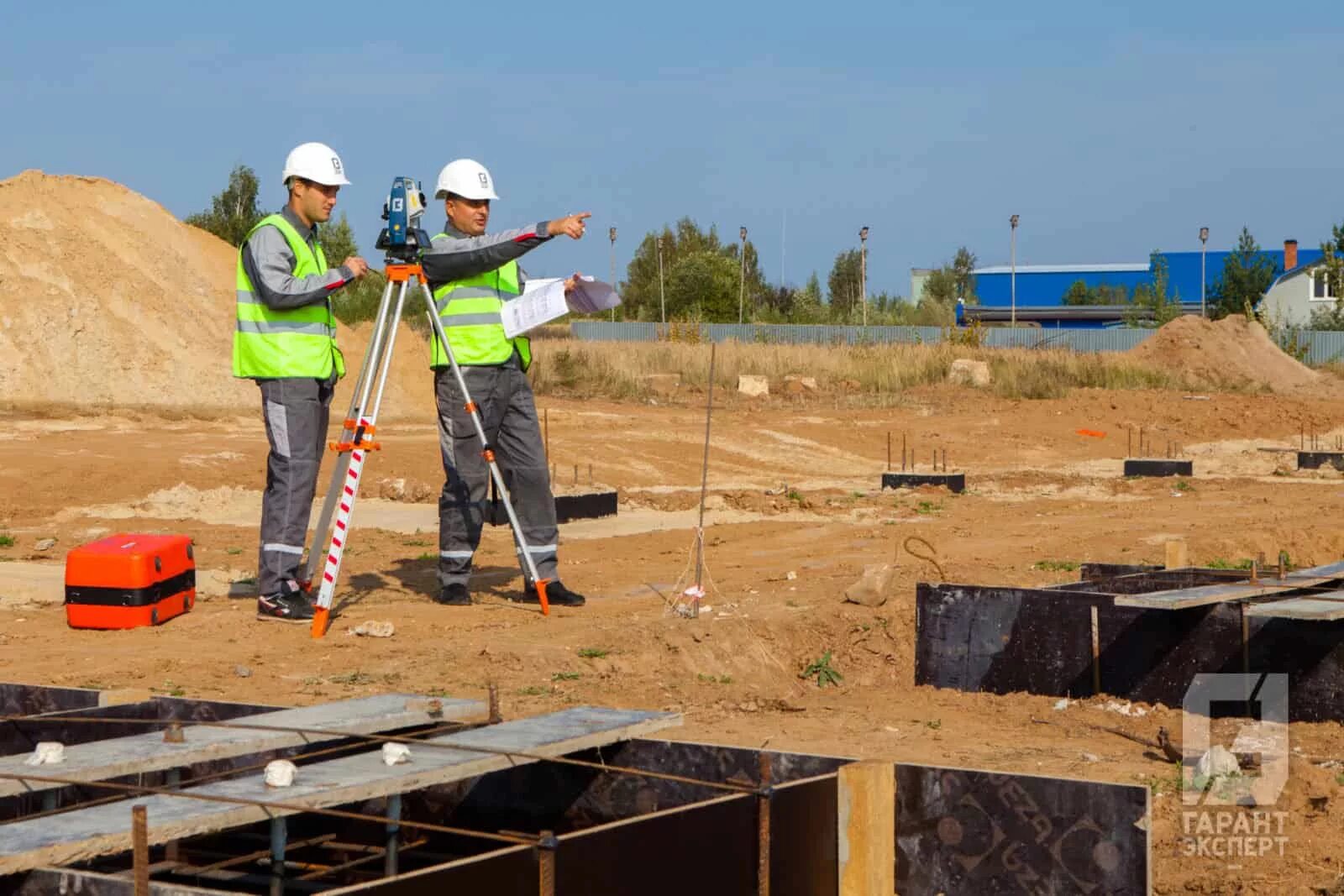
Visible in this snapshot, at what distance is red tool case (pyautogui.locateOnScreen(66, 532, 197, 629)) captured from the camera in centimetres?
897

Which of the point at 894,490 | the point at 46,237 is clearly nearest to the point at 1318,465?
the point at 894,490

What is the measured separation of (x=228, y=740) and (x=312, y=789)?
0.80 meters

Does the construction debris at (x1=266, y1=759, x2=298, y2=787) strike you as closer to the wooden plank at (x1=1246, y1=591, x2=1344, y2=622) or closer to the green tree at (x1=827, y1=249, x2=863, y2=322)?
the wooden plank at (x1=1246, y1=591, x2=1344, y2=622)

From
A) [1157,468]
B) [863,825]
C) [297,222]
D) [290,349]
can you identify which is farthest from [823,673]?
[1157,468]

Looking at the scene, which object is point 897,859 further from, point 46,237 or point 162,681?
point 46,237

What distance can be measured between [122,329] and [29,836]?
76.2 feet

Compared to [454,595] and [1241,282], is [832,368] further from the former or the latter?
[1241,282]

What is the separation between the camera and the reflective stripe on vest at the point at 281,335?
29.7 ft

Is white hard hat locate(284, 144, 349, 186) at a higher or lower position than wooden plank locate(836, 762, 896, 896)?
higher

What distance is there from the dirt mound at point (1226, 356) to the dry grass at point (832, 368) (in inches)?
58.2

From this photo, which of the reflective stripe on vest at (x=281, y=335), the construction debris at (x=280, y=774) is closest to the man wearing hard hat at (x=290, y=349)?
the reflective stripe on vest at (x=281, y=335)

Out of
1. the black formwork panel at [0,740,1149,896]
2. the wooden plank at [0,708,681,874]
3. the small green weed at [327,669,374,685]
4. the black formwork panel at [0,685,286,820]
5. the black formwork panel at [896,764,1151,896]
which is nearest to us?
the wooden plank at [0,708,681,874]

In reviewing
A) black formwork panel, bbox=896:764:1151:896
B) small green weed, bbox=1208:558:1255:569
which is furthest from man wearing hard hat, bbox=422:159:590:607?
black formwork panel, bbox=896:764:1151:896

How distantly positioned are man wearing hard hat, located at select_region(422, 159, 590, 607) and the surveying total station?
0.30ft
